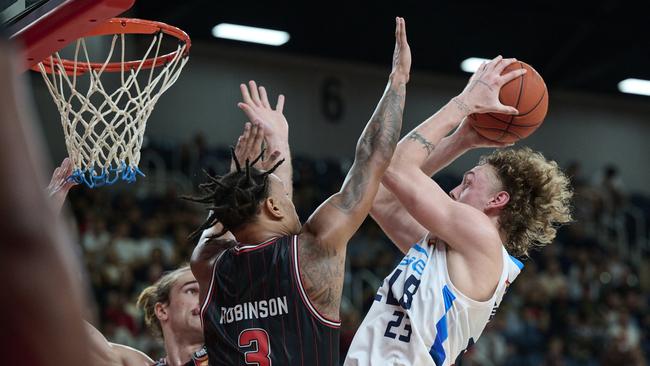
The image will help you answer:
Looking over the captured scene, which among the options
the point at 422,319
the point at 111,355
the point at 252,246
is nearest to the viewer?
the point at 252,246

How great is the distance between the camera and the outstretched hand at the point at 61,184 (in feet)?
12.7

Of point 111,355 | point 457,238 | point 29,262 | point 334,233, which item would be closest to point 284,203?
point 334,233

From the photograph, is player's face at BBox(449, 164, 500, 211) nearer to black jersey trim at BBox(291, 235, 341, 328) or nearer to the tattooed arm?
the tattooed arm

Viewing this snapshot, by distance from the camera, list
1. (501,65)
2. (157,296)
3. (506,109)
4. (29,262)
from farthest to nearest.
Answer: (157,296), (501,65), (506,109), (29,262)

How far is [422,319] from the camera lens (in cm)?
334

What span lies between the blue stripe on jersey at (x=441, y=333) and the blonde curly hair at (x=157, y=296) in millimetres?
1401

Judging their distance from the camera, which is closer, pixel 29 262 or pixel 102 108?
pixel 29 262

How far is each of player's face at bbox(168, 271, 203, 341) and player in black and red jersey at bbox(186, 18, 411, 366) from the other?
41.6 inches

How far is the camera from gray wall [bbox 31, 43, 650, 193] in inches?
571

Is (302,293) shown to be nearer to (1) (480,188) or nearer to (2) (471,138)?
(1) (480,188)

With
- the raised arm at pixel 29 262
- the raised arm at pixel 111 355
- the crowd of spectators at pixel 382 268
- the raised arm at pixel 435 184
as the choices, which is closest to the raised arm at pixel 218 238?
the raised arm at pixel 435 184

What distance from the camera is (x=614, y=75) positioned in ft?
51.8

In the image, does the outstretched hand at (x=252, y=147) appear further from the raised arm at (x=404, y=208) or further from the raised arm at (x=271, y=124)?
the raised arm at (x=404, y=208)

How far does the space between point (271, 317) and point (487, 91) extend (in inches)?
48.1
